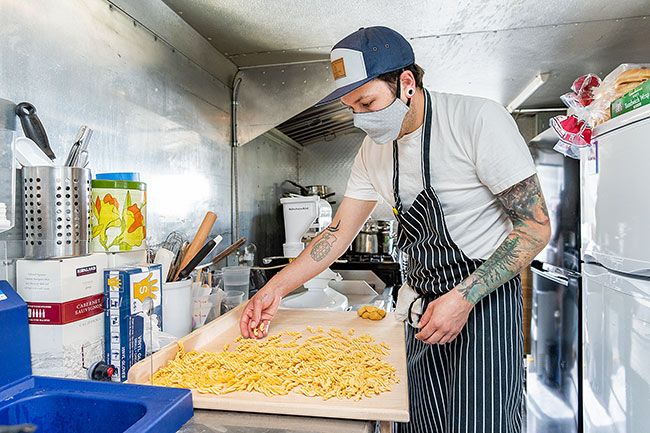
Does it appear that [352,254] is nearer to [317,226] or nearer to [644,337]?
[317,226]

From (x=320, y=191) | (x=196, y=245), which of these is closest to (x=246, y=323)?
(x=196, y=245)

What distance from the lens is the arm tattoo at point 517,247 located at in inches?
43.2

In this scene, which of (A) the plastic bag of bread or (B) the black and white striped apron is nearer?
(B) the black and white striped apron

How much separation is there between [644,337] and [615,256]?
0.32 meters

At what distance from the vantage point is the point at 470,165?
120 cm

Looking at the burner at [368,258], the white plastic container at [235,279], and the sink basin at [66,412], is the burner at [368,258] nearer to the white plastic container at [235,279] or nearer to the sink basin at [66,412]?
the white plastic container at [235,279]

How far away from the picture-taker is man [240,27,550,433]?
43.9 inches

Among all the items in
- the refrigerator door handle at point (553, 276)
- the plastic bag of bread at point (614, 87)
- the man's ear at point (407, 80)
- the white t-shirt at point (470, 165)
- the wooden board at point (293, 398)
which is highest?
the plastic bag of bread at point (614, 87)

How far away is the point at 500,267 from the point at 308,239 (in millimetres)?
1835

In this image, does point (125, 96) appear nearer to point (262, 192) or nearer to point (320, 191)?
point (262, 192)

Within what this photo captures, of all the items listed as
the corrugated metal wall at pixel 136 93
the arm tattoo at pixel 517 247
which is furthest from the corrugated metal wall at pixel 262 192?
the arm tattoo at pixel 517 247

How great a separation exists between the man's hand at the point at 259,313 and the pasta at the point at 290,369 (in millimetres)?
51

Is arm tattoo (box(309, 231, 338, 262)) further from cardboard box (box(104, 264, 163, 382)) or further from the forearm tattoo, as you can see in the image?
cardboard box (box(104, 264, 163, 382))

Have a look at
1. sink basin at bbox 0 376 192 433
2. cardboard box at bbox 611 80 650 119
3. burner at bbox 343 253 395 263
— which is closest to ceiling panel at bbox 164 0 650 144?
cardboard box at bbox 611 80 650 119
